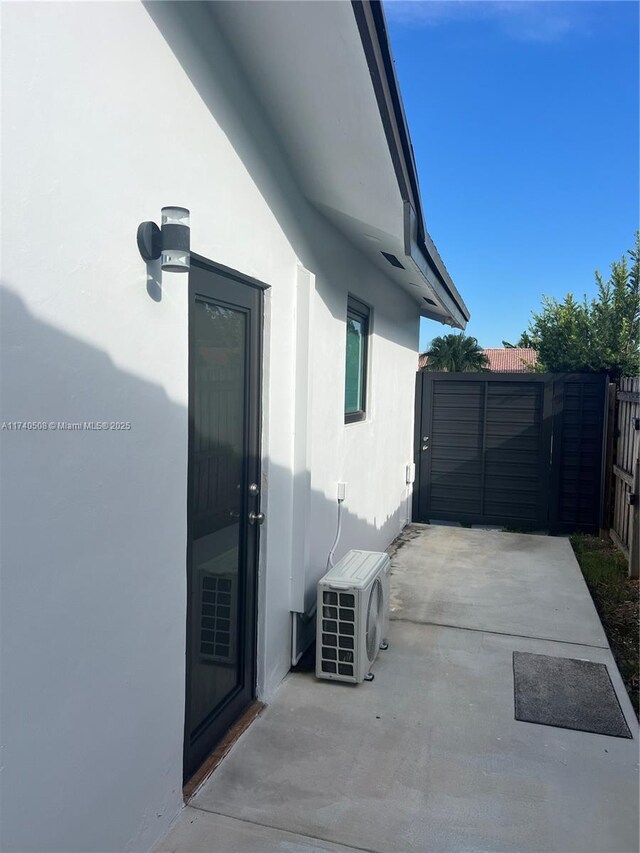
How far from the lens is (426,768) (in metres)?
3.14

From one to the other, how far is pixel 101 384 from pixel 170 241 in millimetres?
613

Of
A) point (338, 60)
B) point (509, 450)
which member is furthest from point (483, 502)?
point (338, 60)

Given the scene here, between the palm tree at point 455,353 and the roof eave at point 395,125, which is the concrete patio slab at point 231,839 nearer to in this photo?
the roof eave at point 395,125

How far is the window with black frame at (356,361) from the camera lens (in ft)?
19.0

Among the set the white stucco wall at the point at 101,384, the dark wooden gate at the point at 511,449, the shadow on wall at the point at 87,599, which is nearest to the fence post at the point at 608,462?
the dark wooden gate at the point at 511,449

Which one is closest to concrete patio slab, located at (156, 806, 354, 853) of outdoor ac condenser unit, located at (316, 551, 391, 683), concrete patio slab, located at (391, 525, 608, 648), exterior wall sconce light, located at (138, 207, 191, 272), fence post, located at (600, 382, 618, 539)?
outdoor ac condenser unit, located at (316, 551, 391, 683)

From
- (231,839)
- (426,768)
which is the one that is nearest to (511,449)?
(426,768)

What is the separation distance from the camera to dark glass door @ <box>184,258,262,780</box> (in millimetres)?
2924

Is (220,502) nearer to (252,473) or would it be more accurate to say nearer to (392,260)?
(252,473)

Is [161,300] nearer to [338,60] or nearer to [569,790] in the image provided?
[338,60]

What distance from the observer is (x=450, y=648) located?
15.1 feet

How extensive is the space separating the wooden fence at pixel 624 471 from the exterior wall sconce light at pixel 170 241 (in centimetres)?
556

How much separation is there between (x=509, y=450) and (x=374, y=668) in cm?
538

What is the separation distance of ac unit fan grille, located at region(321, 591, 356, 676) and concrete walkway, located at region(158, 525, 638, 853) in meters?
0.14
